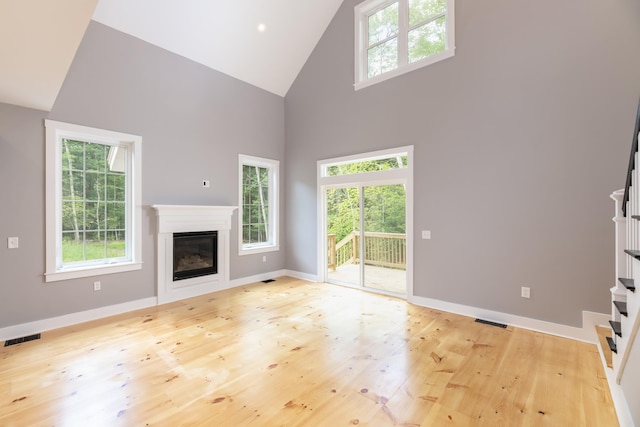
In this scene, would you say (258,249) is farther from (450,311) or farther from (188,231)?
(450,311)

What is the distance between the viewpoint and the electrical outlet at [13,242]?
3168 mm

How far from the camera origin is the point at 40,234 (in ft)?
11.0

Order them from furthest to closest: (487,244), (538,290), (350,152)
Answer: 1. (350,152)
2. (487,244)
3. (538,290)

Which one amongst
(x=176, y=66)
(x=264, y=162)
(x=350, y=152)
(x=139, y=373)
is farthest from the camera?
(x=264, y=162)

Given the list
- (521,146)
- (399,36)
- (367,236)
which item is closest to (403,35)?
(399,36)

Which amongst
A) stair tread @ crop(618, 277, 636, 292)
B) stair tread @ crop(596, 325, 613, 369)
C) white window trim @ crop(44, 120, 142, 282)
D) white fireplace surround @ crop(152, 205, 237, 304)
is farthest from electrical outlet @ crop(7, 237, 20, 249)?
stair tread @ crop(596, 325, 613, 369)

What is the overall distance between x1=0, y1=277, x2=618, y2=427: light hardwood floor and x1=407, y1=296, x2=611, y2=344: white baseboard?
4.8 inches

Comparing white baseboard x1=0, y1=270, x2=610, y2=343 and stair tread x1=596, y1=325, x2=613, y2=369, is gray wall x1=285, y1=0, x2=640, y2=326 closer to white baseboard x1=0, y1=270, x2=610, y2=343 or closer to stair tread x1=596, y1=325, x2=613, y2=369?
white baseboard x1=0, y1=270, x2=610, y2=343

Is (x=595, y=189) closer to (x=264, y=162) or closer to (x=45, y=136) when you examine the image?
(x=264, y=162)

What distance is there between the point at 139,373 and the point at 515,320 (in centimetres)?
402

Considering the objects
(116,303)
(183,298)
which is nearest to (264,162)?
(183,298)

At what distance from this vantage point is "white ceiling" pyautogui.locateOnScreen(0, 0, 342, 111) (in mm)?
1882

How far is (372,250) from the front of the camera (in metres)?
4.94

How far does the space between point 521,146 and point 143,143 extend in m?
4.97
